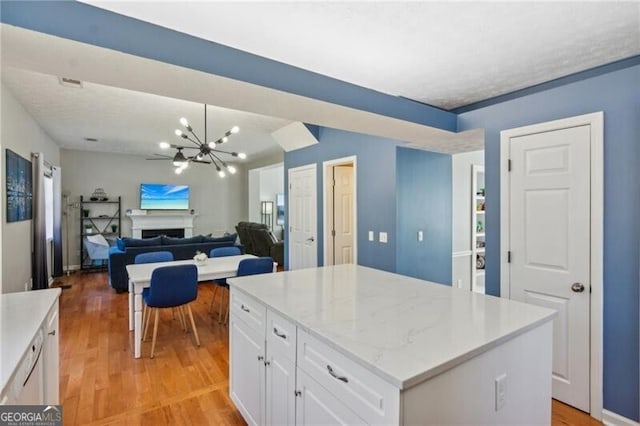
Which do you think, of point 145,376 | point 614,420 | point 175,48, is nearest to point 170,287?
point 145,376

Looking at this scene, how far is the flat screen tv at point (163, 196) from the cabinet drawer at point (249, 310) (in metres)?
6.92

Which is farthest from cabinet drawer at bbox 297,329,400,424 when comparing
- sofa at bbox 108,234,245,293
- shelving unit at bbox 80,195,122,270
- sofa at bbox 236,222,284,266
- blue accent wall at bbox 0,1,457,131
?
shelving unit at bbox 80,195,122,270

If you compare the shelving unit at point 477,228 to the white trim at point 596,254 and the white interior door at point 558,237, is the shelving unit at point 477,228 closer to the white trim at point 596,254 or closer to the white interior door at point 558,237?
the white interior door at point 558,237

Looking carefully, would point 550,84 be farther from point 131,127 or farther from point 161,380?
point 131,127

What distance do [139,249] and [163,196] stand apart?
3.45 meters

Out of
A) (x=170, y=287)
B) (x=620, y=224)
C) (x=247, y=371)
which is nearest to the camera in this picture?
(x=247, y=371)

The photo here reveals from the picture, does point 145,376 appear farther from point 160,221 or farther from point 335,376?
point 160,221

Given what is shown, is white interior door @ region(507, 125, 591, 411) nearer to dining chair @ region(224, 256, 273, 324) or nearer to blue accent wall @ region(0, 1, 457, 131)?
blue accent wall @ region(0, 1, 457, 131)

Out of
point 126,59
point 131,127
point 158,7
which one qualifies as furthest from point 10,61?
point 131,127

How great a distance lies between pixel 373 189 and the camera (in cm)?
397

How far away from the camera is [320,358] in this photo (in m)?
1.33

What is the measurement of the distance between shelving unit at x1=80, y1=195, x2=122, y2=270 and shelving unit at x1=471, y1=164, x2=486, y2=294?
23.5ft

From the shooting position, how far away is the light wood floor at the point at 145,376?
2150 millimetres

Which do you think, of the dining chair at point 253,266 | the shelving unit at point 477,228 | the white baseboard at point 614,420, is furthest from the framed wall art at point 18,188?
the shelving unit at point 477,228
